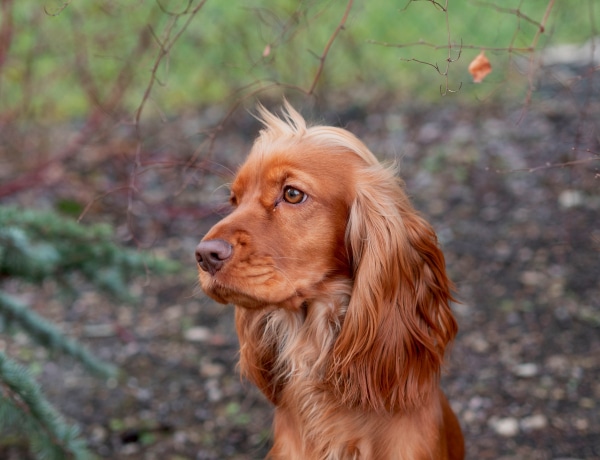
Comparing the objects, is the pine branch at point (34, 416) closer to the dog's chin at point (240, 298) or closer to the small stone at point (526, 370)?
the dog's chin at point (240, 298)

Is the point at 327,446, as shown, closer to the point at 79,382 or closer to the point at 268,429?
the point at 268,429

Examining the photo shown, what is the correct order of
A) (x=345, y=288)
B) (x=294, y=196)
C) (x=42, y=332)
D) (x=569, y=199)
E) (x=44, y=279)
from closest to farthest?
(x=294, y=196) → (x=345, y=288) → (x=42, y=332) → (x=44, y=279) → (x=569, y=199)

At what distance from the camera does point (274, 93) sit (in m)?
7.11

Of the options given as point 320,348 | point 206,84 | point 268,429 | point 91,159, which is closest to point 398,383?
point 320,348

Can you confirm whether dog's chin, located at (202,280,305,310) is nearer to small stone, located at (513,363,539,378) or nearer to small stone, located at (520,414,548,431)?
small stone, located at (520,414,548,431)

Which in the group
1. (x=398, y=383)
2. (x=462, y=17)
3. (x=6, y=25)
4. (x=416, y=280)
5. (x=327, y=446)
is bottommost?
(x=327, y=446)

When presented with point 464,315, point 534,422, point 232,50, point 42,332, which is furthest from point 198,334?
point 232,50

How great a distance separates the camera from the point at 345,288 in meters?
2.60

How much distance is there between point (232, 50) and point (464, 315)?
Answer: 3314 millimetres

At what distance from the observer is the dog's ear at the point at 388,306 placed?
250cm

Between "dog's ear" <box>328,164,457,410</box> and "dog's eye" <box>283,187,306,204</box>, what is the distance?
176 mm

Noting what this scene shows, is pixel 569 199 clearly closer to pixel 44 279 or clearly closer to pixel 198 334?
pixel 198 334

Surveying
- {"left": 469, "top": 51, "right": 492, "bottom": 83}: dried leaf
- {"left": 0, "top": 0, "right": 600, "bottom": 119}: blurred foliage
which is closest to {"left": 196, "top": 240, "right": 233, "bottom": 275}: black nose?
{"left": 469, "top": 51, "right": 492, "bottom": 83}: dried leaf

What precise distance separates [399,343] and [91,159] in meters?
4.76
